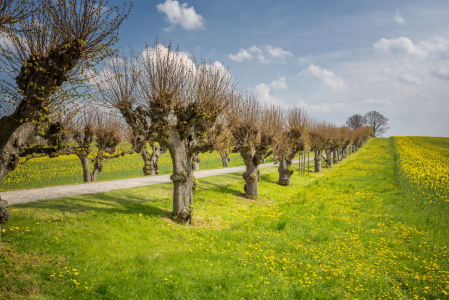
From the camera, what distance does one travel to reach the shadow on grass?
1300 cm

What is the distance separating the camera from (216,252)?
10.5 m

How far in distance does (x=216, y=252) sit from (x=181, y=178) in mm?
4980

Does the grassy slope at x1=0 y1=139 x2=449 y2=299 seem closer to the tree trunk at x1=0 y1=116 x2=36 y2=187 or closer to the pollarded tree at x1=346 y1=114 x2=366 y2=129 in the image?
the tree trunk at x1=0 y1=116 x2=36 y2=187

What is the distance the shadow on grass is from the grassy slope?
55 millimetres

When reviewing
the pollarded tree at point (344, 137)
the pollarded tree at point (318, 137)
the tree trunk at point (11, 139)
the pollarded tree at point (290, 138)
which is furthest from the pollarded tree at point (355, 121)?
the tree trunk at point (11, 139)

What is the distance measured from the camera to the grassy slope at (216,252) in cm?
753

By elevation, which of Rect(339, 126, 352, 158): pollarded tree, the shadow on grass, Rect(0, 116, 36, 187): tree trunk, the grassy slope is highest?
Rect(339, 126, 352, 158): pollarded tree

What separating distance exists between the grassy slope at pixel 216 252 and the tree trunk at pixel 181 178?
0.75 metres

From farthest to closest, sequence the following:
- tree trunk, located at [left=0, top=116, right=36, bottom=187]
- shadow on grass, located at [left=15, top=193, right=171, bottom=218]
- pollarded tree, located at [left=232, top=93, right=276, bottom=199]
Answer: pollarded tree, located at [left=232, top=93, right=276, bottom=199] → shadow on grass, located at [left=15, top=193, right=171, bottom=218] → tree trunk, located at [left=0, top=116, right=36, bottom=187]

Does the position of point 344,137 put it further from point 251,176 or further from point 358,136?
point 251,176

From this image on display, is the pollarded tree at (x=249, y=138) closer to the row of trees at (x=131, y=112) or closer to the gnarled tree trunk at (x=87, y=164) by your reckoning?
the row of trees at (x=131, y=112)

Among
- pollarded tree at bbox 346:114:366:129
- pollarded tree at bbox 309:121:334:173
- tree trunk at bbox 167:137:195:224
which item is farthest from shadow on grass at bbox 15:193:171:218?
pollarded tree at bbox 346:114:366:129

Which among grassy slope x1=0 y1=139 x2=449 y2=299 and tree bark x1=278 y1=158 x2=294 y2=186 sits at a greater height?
tree bark x1=278 y1=158 x2=294 y2=186

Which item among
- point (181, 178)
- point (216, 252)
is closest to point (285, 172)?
point (181, 178)
